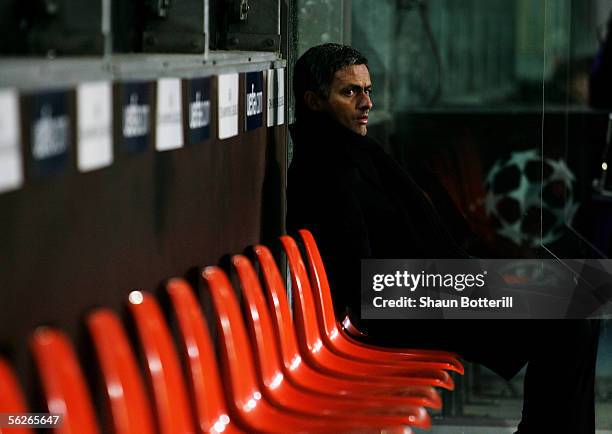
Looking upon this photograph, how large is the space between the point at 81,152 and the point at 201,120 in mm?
913

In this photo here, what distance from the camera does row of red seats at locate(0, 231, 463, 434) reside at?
1819 mm

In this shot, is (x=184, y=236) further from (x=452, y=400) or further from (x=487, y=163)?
(x=487, y=163)

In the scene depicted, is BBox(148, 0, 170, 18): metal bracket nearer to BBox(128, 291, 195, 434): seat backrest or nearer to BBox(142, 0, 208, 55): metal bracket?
BBox(142, 0, 208, 55): metal bracket

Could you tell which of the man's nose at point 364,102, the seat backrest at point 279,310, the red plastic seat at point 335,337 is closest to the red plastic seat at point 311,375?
the seat backrest at point 279,310

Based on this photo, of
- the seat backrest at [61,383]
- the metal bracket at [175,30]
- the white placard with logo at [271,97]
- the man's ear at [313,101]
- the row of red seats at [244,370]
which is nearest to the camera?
the seat backrest at [61,383]

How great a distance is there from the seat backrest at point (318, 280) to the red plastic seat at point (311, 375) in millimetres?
227

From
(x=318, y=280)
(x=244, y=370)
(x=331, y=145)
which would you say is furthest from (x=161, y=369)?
(x=331, y=145)

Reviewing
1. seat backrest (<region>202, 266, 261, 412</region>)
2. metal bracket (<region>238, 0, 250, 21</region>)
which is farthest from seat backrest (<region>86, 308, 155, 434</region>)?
metal bracket (<region>238, 0, 250, 21</region>)

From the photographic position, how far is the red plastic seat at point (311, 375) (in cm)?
302

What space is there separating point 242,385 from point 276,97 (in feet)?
5.24

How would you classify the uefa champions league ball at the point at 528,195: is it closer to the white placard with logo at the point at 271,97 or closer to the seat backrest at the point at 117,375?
the white placard with logo at the point at 271,97

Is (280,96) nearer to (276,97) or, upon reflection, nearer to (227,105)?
(276,97)

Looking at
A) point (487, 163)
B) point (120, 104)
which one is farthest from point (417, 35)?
point (120, 104)

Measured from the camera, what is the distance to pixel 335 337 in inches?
138
